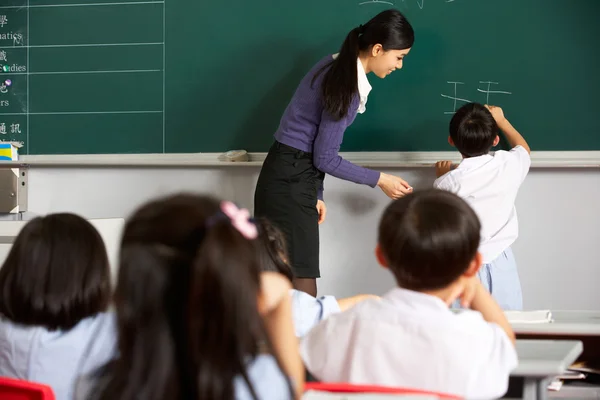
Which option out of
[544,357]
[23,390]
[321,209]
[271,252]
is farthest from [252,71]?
[23,390]

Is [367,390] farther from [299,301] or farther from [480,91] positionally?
[480,91]

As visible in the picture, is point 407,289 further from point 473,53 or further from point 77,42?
point 77,42

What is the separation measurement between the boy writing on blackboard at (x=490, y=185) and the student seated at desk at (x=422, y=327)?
155 cm

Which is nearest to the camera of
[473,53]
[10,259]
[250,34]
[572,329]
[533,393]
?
[533,393]

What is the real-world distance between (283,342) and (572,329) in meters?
0.94

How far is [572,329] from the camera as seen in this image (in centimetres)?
182

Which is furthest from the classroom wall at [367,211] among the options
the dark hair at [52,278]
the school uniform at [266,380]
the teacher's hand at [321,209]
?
the school uniform at [266,380]

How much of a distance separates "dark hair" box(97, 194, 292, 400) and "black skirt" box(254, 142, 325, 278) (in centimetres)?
206

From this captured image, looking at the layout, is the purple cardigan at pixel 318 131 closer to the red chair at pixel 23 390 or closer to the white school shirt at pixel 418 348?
the white school shirt at pixel 418 348

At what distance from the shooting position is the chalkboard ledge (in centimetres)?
327

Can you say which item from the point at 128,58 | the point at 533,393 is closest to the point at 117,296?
the point at 533,393

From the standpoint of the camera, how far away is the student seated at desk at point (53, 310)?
1605 mm

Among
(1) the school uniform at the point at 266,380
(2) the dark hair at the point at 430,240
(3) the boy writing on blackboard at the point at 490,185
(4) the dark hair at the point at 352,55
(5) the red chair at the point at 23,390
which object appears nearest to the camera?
(1) the school uniform at the point at 266,380

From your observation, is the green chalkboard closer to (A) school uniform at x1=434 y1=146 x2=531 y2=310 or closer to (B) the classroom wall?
(B) the classroom wall
